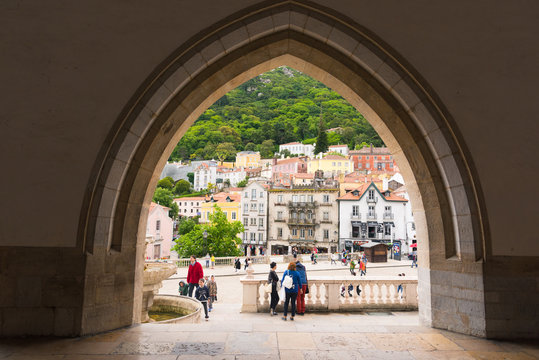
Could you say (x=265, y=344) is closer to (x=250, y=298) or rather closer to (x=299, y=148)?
(x=250, y=298)

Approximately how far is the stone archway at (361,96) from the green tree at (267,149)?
316ft

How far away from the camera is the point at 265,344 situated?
3.76 meters

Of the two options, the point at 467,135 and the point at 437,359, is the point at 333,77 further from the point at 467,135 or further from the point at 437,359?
the point at 437,359

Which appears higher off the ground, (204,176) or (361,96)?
(204,176)

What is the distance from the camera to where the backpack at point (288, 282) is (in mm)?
5500

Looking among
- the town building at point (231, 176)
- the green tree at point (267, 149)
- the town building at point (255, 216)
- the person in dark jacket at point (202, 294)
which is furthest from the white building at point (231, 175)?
the person in dark jacket at point (202, 294)

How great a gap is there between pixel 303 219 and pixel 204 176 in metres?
53.0

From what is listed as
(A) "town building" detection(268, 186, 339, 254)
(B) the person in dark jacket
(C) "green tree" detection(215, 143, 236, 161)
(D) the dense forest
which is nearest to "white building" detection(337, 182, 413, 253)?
(A) "town building" detection(268, 186, 339, 254)

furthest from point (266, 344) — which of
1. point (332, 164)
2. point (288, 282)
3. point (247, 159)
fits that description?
point (247, 159)

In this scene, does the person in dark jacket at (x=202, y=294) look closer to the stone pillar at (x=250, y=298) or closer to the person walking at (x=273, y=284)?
the stone pillar at (x=250, y=298)

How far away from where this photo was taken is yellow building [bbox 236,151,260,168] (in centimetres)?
9619

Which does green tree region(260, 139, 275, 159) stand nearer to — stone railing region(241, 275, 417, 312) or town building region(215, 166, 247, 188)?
town building region(215, 166, 247, 188)

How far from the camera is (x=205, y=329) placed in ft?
14.1

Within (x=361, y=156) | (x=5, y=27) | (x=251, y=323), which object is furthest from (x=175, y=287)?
(x=361, y=156)
